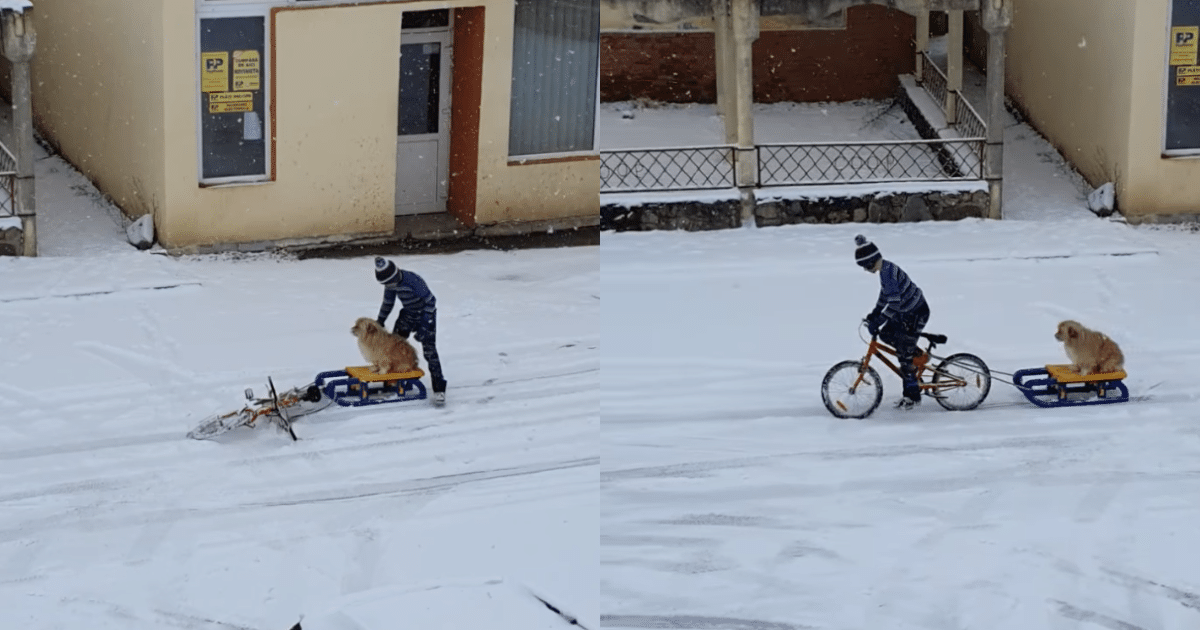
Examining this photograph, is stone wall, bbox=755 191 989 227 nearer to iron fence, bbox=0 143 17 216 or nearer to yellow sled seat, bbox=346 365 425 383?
yellow sled seat, bbox=346 365 425 383

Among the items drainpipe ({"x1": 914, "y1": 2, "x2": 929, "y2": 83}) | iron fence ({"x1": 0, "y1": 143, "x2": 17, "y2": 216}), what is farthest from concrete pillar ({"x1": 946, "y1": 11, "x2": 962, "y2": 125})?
iron fence ({"x1": 0, "y1": 143, "x2": 17, "y2": 216})

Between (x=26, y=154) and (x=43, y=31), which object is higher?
(x=43, y=31)

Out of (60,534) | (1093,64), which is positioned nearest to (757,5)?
(1093,64)

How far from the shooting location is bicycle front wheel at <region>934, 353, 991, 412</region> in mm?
12031

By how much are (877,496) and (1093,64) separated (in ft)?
29.3

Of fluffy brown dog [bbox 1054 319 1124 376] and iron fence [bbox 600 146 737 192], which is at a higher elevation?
iron fence [bbox 600 146 737 192]

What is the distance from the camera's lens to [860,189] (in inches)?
697

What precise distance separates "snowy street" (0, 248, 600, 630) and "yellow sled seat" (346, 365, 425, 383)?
0.70 ft

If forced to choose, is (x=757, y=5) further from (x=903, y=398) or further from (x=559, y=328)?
(x=903, y=398)

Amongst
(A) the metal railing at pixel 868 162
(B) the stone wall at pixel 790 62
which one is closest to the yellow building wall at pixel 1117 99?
(A) the metal railing at pixel 868 162

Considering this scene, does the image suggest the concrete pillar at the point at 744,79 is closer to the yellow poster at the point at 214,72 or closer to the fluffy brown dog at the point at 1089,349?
the yellow poster at the point at 214,72

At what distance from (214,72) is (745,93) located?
5343 millimetres

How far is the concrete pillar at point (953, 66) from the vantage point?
19.0 metres

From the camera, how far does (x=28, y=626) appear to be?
8914 mm
